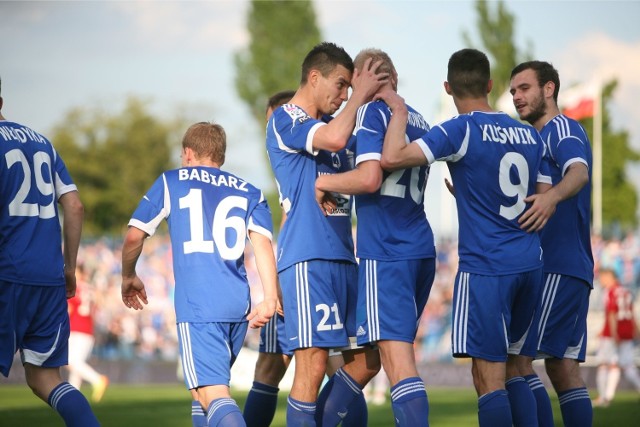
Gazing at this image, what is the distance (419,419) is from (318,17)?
211 ft

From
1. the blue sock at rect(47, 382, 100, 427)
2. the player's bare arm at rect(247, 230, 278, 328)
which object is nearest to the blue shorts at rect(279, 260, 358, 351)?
the player's bare arm at rect(247, 230, 278, 328)

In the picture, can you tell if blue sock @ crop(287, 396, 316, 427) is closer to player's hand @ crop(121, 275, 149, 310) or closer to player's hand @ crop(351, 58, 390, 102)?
player's hand @ crop(121, 275, 149, 310)

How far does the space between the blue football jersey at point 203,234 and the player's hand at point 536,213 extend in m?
1.94

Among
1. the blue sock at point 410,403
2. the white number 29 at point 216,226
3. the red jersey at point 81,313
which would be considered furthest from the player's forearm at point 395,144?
the red jersey at point 81,313

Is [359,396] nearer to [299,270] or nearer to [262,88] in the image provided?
[299,270]

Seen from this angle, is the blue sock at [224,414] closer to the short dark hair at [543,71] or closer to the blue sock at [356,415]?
the blue sock at [356,415]

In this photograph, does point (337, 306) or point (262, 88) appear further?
point (262, 88)

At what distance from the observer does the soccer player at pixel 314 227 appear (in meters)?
6.96

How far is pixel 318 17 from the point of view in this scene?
2717 inches

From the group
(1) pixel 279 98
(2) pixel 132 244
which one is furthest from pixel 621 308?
(2) pixel 132 244

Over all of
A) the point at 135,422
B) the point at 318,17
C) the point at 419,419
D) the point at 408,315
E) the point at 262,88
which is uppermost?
the point at 318,17

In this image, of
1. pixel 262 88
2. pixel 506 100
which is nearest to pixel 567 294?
pixel 506 100

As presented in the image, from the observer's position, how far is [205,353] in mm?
6977

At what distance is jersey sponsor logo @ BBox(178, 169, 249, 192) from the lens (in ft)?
23.7
